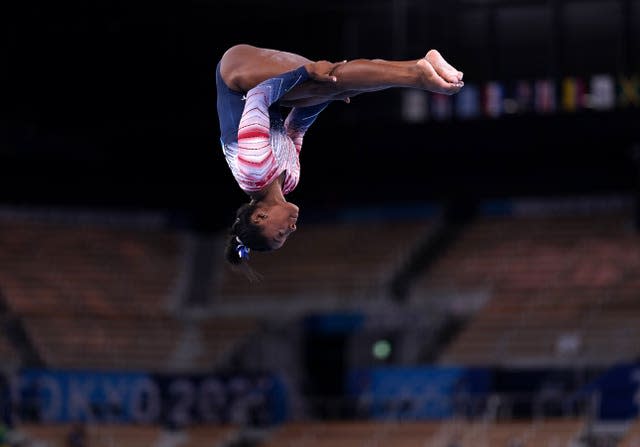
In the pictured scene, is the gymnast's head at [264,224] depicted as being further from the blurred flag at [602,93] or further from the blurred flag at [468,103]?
the blurred flag at [602,93]

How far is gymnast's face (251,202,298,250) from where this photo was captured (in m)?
7.76

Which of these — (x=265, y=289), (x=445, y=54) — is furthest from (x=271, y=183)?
(x=265, y=289)

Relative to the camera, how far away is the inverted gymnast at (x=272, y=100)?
24.7 ft

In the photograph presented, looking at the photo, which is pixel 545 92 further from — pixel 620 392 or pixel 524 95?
pixel 620 392

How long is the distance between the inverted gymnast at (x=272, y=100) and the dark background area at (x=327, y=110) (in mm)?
14328

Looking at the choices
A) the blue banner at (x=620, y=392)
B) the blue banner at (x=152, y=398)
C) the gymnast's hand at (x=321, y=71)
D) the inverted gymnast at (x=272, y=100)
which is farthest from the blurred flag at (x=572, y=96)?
the gymnast's hand at (x=321, y=71)

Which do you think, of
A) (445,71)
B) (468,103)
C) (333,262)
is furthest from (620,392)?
(445,71)

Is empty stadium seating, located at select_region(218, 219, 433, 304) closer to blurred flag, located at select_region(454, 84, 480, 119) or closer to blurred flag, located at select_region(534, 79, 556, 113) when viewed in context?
blurred flag, located at select_region(454, 84, 480, 119)

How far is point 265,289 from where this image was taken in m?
26.2

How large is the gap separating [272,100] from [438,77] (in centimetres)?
104

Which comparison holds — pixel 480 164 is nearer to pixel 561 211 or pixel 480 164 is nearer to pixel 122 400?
pixel 561 211

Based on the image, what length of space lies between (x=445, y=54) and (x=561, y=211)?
5.41 metres

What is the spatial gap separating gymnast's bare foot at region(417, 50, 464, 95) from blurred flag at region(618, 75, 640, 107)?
605 inches

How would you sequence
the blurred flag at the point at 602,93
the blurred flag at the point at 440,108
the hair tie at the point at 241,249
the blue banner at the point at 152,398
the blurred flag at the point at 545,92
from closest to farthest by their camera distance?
the hair tie at the point at 241,249, the blue banner at the point at 152,398, the blurred flag at the point at 602,93, the blurred flag at the point at 545,92, the blurred flag at the point at 440,108
